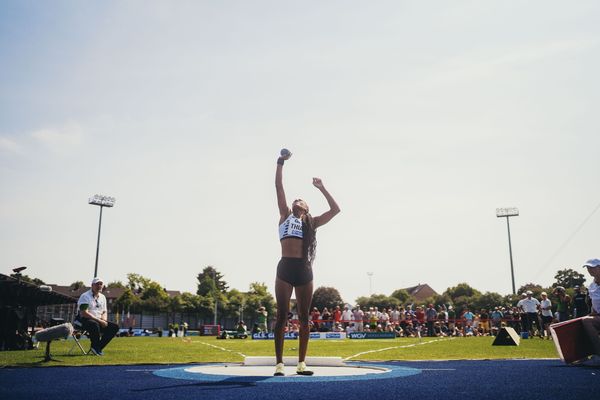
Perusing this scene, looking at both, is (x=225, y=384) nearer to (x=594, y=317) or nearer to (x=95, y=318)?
(x=594, y=317)

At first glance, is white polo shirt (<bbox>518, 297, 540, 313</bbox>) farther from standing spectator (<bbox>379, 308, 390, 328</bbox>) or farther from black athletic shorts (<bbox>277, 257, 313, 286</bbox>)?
black athletic shorts (<bbox>277, 257, 313, 286</bbox>)

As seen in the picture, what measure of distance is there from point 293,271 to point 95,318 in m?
5.49

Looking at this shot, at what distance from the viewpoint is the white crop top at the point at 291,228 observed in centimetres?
566

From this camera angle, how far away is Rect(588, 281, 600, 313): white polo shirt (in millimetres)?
6996

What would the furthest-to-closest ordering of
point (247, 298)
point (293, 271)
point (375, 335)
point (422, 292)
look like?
point (422, 292)
point (247, 298)
point (375, 335)
point (293, 271)

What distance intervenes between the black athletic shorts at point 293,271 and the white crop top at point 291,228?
28 centimetres

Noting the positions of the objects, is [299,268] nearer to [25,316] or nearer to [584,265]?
[584,265]

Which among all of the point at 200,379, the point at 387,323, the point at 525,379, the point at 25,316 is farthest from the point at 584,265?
the point at 387,323

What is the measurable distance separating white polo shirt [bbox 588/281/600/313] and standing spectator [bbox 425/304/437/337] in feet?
54.2

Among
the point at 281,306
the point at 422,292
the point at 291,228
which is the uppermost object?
the point at 422,292

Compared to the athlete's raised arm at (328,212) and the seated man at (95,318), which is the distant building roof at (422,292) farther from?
the athlete's raised arm at (328,212)

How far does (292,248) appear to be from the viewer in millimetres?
5625

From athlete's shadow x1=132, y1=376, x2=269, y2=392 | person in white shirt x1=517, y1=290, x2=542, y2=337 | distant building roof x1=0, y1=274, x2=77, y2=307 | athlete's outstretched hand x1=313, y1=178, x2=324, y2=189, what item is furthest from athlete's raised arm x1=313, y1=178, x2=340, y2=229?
person in white shirt x1=517, y1=290, x2=542, y2=337

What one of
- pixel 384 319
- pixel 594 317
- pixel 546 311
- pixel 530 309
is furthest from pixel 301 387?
pixel 384 319
